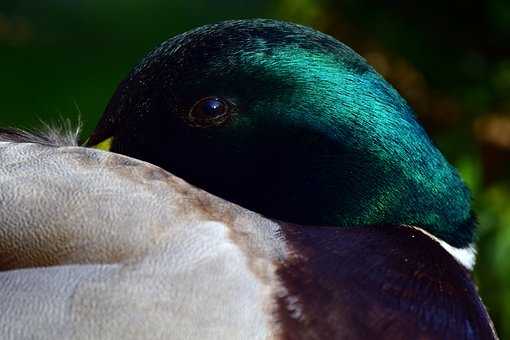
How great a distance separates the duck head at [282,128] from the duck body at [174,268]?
11 cm

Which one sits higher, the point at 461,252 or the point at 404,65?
the point at 461,252

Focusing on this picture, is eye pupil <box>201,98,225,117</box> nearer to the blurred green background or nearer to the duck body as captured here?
the duck body

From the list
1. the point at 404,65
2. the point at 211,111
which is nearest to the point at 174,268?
the point at 211,111

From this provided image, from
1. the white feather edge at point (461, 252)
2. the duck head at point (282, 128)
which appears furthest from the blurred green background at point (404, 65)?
the duck head at point (282, 128)

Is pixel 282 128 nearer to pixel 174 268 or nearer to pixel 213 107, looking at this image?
pixel 213 107

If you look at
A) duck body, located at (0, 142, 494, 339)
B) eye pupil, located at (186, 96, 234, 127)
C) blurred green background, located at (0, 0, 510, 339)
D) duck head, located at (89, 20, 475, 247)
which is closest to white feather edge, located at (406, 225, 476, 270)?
duck head, located at (89, 20, 475, 247)

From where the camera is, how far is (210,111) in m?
1.81

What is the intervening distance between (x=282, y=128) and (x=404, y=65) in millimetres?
2752

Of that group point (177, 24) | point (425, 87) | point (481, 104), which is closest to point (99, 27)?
point (177, 24)

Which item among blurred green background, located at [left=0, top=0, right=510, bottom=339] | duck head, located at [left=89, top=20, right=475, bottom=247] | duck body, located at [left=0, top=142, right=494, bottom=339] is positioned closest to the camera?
duck body, located at [left=0, top=142, right=494, bottom=339]

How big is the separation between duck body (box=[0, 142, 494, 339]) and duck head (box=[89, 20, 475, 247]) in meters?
0.11

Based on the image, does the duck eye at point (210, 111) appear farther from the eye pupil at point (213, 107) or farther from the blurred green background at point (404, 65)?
the blurred green background at point (404, 65)

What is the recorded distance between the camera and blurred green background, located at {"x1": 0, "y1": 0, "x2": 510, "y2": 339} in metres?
3.38

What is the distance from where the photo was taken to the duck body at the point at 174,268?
153 centimetres
